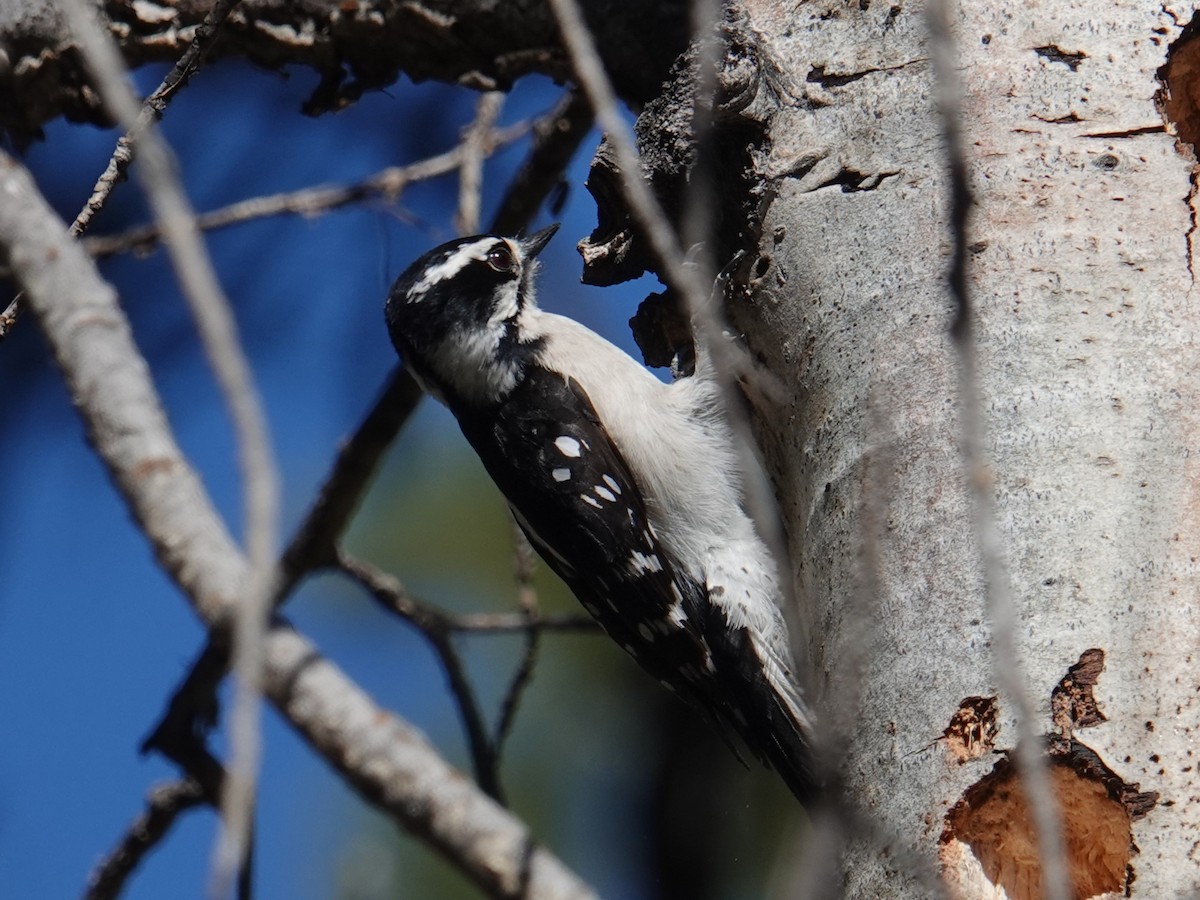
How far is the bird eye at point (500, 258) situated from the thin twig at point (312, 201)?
0.35 m

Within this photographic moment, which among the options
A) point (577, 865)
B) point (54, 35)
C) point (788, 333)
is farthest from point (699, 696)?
point (54, 35)

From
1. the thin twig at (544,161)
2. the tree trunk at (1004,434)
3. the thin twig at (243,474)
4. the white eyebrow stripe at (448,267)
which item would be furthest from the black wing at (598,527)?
the thin twig at (243,474)

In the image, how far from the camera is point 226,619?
1511mm

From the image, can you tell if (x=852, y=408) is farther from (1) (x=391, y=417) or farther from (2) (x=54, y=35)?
(2) (x=54, y=35)

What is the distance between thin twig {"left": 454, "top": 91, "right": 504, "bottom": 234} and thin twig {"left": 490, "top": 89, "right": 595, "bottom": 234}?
8 cm

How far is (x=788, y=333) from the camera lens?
8.50 ft

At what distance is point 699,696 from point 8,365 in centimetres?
296

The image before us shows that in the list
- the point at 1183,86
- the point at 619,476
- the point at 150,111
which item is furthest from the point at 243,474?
the point at 619,476

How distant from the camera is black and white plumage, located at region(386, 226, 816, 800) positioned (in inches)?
131

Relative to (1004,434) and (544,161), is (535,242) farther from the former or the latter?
(1004,434)

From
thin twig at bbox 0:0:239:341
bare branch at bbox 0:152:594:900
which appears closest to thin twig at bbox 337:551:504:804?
thin twig at bbox 0:0:239:341

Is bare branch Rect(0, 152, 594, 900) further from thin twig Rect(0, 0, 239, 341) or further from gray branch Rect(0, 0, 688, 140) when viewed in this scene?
gray branch Rect(0, 0, 688, 140)

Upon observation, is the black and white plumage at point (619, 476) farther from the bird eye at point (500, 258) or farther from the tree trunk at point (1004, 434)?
the tree trunk at point (1004, 434)

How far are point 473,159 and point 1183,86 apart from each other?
2.13m
